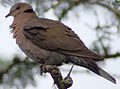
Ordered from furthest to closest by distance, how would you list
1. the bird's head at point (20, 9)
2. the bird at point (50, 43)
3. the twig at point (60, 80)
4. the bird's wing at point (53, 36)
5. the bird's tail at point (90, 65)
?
the bird's head at point (20, 9)
the bird's wing at point (53, 36)
the bird at point (50, 43)
the bird's tail at point (90, 65)
the twig at point (60, 80)

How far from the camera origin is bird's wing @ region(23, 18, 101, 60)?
23.8 ft

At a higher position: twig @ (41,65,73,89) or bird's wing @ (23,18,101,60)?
twig @ (41,65,73,89)

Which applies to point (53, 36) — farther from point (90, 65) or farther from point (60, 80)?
point (60, 80)

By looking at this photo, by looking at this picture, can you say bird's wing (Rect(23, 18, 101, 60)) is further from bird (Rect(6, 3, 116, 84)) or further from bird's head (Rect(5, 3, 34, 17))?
bird's head (Rect(5, 3, 34, 17))

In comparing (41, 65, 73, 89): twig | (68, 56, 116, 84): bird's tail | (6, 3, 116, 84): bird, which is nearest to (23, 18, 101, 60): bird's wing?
(6, 3, 116, 84): bird

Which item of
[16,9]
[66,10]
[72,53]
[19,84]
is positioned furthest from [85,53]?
[66,10]

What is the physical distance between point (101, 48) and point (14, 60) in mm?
1048

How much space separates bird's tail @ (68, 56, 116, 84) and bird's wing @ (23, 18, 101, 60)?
0.37ft

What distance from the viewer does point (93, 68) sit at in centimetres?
682

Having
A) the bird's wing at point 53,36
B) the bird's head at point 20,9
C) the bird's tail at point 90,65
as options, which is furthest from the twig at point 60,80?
the bird's head at point 20,9

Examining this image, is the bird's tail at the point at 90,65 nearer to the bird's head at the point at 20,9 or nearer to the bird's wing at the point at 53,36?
the bird's wing at the point at 53,36

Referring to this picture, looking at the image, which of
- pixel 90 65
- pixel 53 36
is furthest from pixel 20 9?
pixel 90 65

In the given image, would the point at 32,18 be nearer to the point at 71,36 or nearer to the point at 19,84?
the point at 71,36

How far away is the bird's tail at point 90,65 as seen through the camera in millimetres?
6687
